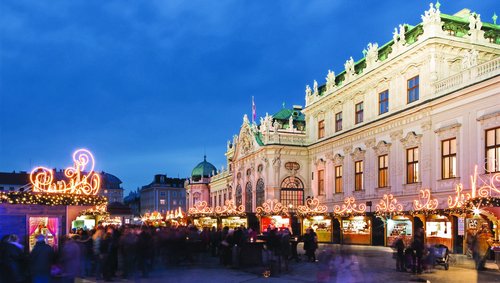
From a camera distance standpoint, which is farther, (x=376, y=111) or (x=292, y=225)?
(x=292, y=225)

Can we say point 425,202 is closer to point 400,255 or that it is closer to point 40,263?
point 400,255

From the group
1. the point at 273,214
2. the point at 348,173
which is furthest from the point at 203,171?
the point at 348,173

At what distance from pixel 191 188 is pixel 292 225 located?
4160 cm

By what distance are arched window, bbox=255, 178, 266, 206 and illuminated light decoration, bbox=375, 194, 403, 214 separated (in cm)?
1830

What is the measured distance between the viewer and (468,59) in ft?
98.6

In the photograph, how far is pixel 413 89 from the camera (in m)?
35.0

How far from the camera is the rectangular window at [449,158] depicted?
3038 cm

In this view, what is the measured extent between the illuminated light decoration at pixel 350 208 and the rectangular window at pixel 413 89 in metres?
8.41

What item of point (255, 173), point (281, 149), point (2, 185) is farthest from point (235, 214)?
point (2, 185)

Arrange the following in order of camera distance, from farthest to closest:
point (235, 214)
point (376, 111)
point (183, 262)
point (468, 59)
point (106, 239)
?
1. point (235, 214)
2. point (376, 111)
3. point (468, 59)
4. point (183, 262)
5. point (106, 239)

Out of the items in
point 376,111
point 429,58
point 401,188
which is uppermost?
point 429,58

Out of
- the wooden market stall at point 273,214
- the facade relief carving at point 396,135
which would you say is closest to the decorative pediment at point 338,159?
the wooden market stall at point 273,214

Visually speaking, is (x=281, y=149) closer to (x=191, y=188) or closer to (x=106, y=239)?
(x=106, y=239)

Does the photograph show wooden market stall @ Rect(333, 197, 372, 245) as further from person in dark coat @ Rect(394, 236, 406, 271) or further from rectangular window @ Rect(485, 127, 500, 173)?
person in dark coat @ Rect(394, 236, 406, 271)
